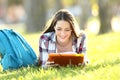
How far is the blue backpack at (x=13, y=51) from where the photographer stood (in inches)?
346

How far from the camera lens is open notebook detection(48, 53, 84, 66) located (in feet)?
26.5

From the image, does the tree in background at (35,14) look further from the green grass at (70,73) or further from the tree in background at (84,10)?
the green grass at (70,73)

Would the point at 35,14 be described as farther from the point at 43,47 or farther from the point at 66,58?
the point at 66,58

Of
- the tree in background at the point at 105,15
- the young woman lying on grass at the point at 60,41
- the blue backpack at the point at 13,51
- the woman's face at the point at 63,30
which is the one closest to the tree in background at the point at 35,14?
the tree in background at the point at 105,15

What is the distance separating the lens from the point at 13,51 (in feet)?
28.9

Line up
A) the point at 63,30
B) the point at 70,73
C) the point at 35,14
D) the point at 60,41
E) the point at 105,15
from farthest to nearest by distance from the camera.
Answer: the point at 35,14, the point at 105,15, the point at 60,41, the point at 63,30, the point at 70,73

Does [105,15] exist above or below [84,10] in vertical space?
below

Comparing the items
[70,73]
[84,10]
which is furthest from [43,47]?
[84,10]

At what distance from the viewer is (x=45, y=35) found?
28.8 ft

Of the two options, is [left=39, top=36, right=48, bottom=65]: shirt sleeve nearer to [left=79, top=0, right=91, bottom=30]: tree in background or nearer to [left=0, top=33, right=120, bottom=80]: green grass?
[left=0, top=33, right=120, bottom=80]: green grass

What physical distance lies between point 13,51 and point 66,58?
105 centimetres

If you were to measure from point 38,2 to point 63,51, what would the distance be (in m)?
19.4

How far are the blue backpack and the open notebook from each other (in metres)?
0.80

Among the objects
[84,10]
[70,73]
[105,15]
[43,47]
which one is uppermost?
[84,10]
